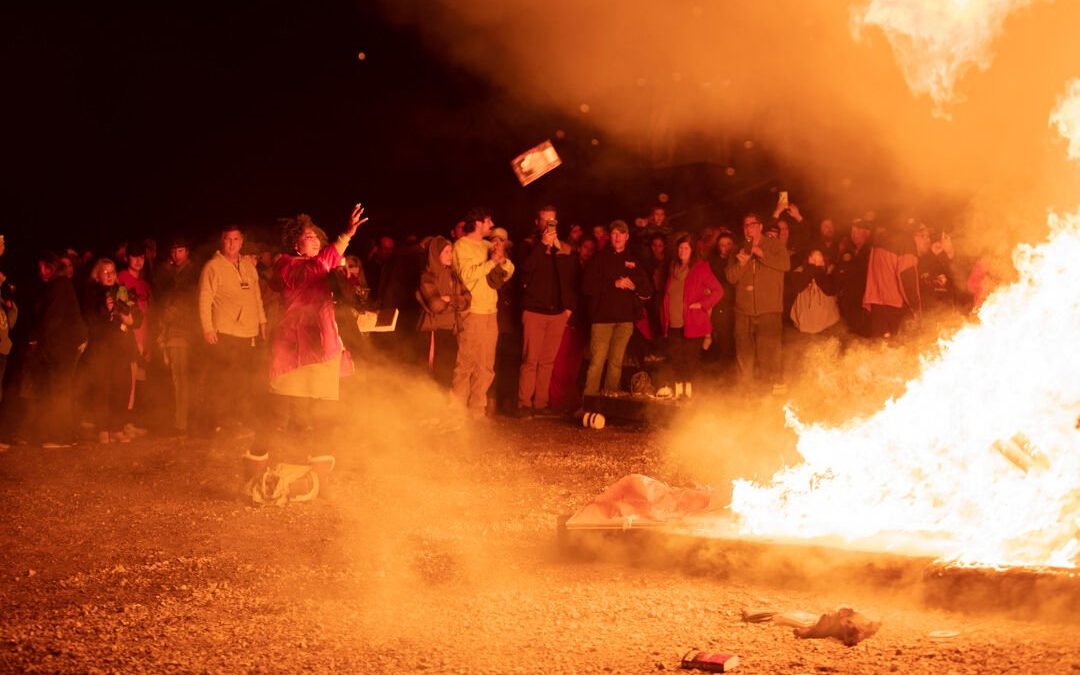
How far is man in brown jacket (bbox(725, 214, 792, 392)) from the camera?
1210 centimetres

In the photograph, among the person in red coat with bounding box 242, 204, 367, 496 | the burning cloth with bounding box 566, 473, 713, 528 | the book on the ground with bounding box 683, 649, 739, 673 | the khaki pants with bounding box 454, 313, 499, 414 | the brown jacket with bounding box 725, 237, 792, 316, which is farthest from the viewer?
the brown jacket with bounding box 725, 237, 792, 316

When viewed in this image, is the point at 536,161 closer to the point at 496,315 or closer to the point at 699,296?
the point at 496,315

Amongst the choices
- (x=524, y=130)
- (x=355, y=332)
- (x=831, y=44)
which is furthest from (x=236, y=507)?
(x=524, y=130)

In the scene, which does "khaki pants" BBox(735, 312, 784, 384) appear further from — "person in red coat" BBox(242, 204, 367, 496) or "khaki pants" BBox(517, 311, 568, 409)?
"person in red coat" BBox(242, 204, 367, 496)

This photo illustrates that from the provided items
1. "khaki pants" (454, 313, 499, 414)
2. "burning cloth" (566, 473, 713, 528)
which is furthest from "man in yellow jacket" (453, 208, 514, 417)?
"burning cloth" (566, 473, 713, 528)

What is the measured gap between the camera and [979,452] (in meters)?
5.61

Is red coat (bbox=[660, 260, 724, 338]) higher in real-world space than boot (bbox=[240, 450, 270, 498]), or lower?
higher

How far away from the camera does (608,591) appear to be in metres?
5.30

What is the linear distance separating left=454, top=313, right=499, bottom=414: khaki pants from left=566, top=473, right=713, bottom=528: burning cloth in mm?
5399

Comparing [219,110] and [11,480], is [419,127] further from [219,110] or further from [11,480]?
[11,480]

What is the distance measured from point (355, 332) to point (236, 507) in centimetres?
395

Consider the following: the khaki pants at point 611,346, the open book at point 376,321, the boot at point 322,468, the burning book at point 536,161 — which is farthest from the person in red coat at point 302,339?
the burning book at point 536,161

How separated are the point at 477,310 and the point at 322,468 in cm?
402

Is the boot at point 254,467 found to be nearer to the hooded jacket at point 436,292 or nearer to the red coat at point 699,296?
the hooded jacket at point 436,292
